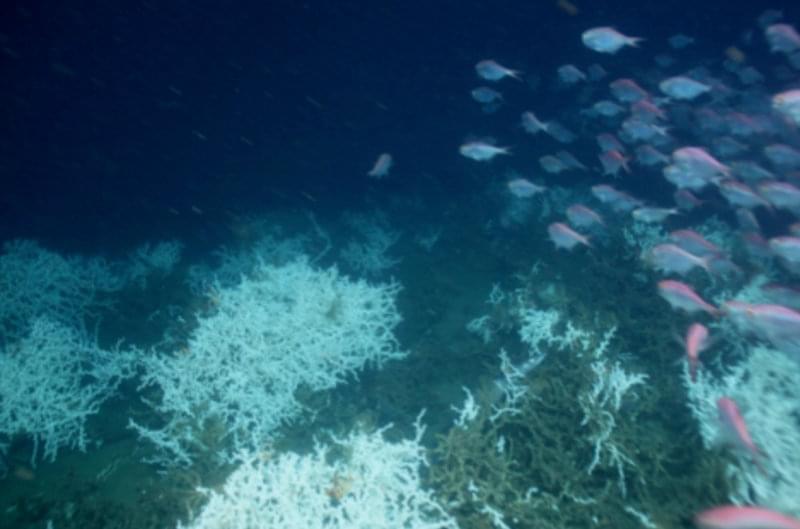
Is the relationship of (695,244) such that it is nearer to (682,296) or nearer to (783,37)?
(682,296)

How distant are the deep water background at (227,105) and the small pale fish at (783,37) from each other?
866 cm

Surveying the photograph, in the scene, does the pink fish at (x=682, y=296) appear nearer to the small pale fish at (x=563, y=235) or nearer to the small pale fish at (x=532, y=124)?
the small pale fish at (x=563, y=235)

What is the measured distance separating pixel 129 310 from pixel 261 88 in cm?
2365

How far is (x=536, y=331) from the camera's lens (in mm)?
6133

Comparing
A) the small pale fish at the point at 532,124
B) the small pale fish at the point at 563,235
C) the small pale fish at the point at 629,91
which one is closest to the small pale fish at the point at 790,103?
the small pale fish at the point at 629,91

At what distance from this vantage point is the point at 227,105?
89.2ft

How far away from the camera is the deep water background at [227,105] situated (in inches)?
750

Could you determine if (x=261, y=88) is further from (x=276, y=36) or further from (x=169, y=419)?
(x=169, y=419)

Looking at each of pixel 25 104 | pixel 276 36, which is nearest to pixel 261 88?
pixel 276 36

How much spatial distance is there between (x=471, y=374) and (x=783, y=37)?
31.2 feet

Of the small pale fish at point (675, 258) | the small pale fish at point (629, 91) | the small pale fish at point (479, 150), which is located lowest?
the small pale fish at point (479, 150)

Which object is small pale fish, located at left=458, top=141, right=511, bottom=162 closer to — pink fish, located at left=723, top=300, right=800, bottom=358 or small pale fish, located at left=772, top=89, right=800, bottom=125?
small pale fish, located at left=772, top=89, right=800, bottom=125

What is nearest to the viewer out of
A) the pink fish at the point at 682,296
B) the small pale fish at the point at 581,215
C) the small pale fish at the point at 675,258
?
the pink fish at the point at 682,296

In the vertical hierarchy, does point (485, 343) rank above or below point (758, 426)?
below
